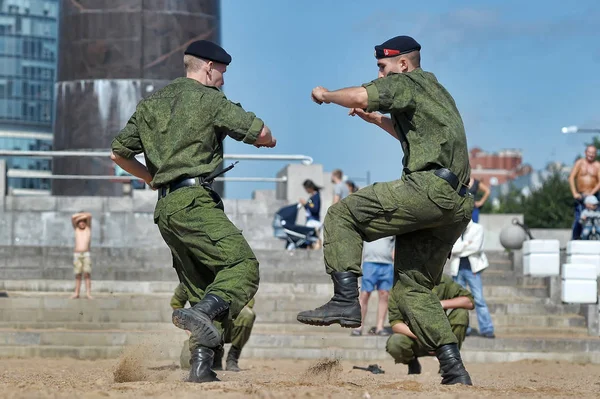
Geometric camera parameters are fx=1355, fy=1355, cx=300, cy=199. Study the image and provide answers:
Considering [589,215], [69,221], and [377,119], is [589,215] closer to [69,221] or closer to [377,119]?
[69,221]

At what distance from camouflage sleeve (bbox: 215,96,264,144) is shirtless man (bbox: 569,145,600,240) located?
12434 mm

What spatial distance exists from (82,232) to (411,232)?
10567 mm

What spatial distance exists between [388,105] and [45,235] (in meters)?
15.9

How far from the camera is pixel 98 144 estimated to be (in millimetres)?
23516

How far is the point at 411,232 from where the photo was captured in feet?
27.5

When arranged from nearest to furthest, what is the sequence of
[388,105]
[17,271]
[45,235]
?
[388,105]
[17,271]
[45,235]

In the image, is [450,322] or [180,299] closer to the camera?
[180,299]

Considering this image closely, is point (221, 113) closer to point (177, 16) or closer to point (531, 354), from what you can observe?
point (531, 354)

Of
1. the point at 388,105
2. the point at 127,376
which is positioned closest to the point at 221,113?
the point at 388,105

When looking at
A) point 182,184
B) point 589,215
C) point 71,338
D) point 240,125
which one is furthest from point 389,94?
point 589,215

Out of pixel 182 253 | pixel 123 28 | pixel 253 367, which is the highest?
pixel 123 28

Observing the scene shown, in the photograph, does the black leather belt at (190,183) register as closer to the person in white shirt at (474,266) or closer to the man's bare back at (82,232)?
the person in white shirt at (474,266)

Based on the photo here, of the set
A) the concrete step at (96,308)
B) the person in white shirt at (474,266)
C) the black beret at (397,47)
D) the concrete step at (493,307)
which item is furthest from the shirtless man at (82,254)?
the black beret at (397,47)

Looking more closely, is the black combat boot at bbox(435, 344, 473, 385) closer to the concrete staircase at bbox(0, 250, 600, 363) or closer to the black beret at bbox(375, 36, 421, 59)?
the black beret at bbox(375, 36, 421, 59)
